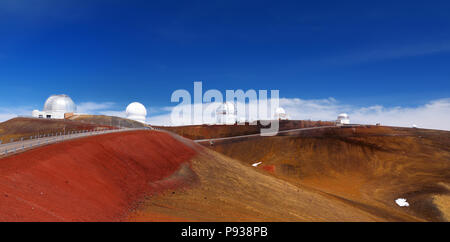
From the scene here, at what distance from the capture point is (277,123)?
94.6 metres

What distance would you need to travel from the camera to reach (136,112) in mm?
93188

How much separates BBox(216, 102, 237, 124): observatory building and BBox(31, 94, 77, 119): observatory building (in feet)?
172

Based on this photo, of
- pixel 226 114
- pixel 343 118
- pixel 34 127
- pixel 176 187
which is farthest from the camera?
pixel 226 114

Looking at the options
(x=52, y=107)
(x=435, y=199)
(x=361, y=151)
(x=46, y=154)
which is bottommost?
(x=435, y=199)

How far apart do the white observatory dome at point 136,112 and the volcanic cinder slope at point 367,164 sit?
114 feet

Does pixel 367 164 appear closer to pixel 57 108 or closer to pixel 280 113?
pixel 280 113

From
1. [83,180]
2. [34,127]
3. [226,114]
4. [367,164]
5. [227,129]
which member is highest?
A: [226,114]

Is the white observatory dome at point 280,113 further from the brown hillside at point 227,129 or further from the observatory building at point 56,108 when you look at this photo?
the observatory building at point 56,108

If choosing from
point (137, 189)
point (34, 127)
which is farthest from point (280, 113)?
point (137, 189)

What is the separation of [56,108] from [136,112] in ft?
80.4

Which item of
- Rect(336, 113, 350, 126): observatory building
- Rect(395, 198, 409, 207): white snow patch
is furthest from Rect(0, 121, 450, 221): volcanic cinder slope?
Rect(336, 113, 350, 126): observatory building
